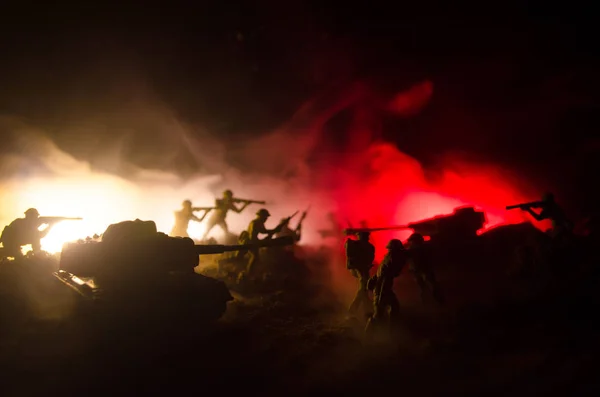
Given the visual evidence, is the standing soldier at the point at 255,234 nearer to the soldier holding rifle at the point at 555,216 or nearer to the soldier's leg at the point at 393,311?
the soldier's leg at the point at 393,311

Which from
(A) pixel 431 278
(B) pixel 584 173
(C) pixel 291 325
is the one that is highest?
(B) pixel 584 173

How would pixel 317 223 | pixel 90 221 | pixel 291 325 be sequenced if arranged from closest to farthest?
pixel 291 325 < pixel 90 221 < pixel 317 223

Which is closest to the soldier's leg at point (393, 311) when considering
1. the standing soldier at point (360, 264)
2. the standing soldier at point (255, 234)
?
the standing soldier at point (360, 264)

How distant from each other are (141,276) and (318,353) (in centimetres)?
386

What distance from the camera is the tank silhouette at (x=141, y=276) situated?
6.66m

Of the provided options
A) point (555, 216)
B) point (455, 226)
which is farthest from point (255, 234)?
point (555, 216)

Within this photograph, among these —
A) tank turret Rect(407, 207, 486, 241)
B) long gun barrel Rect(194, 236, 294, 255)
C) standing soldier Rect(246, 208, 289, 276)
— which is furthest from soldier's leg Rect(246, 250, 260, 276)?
tank turret Rect(407, 207, 486, 241)

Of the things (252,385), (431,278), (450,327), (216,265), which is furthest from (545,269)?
(216,265)

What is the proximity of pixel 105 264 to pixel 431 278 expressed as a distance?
7.72m

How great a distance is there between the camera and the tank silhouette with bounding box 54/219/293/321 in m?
6.66

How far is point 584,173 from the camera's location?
18625 millimetres

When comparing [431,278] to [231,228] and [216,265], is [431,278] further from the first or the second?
[231,228]

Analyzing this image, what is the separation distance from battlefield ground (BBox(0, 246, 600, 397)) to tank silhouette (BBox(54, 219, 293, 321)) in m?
0.32

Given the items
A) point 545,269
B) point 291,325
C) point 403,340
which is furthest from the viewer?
point 545,269
